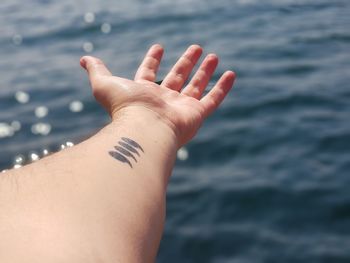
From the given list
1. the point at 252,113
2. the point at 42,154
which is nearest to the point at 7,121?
the point at 42,154

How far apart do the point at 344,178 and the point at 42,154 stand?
3110 mm

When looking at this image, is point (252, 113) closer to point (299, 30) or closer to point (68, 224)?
point (299, 30)

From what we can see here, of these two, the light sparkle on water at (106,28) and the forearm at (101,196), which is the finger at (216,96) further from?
the light sparkle on water at (106,28)

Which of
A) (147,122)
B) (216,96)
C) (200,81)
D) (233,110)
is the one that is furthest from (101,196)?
(233,110)

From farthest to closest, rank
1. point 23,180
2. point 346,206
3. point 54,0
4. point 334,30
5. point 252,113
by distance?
point 54,0
point 334,30
point 252,113
point 346,206
point 23,180

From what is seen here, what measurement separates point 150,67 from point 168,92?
351 millimetres

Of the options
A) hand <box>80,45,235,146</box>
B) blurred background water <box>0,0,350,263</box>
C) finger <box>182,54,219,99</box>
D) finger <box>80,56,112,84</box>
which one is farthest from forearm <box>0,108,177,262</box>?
blurred background water <box>0,0,350,263</box>

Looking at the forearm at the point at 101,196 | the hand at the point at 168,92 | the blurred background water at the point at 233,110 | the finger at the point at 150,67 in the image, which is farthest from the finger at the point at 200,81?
the blurred background water at the point at 233,110

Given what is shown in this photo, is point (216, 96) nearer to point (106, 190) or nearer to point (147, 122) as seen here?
point (147, 122)

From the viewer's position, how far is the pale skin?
218 cm

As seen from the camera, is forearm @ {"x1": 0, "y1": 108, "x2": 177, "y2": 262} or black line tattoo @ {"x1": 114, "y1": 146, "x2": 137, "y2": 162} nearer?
forearm @ {"x1": 0, "y1": 108, "x2": 177, "y2": 262}

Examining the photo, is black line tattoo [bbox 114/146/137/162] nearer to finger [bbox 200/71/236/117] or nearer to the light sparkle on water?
finger [bbox 200/71/236/117]

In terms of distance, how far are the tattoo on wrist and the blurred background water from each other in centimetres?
154

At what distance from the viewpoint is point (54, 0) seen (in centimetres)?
1170
